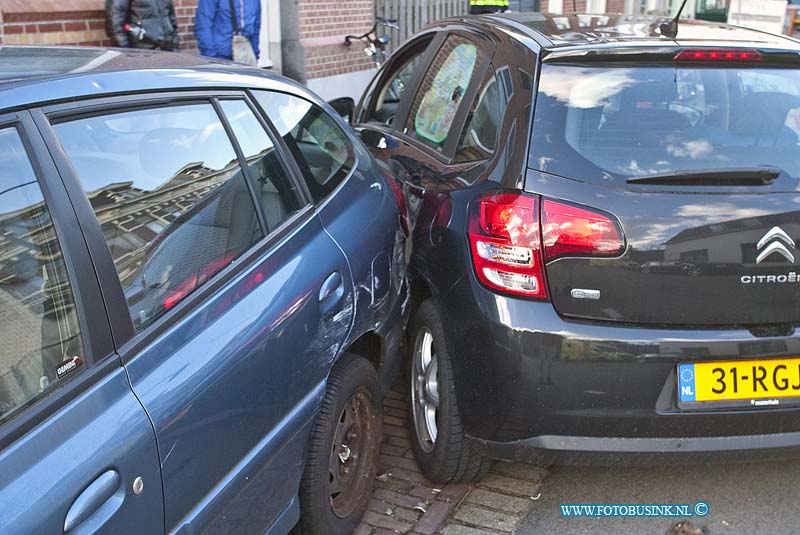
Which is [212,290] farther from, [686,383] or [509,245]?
[686,383]

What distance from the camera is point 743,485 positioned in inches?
145

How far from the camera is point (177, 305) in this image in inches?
91.1

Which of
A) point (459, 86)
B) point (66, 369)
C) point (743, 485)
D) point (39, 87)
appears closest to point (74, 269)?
point (66, 369)

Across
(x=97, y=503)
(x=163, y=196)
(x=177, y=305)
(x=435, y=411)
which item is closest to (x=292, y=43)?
(x=435, y=411)

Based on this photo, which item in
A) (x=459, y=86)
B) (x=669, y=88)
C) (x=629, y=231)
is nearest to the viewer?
(x=629, y=231)

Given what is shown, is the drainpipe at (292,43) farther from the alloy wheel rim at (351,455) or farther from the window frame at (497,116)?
the alloy wheel rim at (351,455)

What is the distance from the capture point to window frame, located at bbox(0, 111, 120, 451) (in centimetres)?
195

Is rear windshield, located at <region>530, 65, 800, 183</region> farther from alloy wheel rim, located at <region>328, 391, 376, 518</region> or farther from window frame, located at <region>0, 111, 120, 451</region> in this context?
window frame, located at <region>0, 111, 120, 451</region>

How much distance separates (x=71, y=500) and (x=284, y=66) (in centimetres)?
921

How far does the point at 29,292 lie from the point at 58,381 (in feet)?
0.64

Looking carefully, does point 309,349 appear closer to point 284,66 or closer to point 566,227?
point 566,227

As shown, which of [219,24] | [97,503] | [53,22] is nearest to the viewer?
[97,503]

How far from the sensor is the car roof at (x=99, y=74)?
2025mm

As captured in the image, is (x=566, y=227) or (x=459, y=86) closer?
(x=566, y=227)
